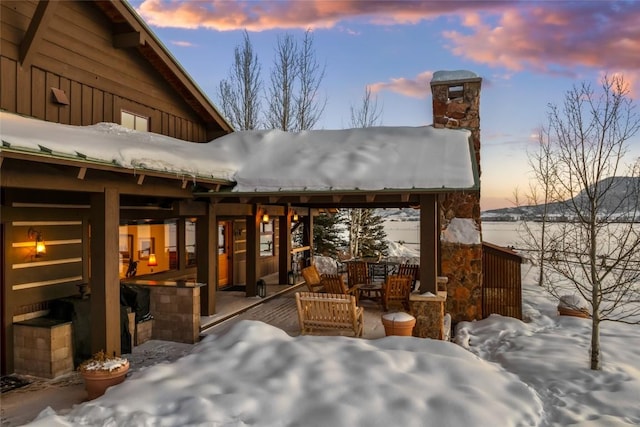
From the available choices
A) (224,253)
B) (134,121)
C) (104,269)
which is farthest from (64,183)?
(224,253)

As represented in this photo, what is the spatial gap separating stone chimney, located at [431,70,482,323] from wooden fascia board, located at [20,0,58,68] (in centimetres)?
818

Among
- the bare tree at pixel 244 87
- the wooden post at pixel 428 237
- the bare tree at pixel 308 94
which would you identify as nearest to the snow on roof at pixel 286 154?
the wooden post at pixel 428 237

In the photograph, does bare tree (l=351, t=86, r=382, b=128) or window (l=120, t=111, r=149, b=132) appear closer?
window (l=120, t=111, r=149, b=132)

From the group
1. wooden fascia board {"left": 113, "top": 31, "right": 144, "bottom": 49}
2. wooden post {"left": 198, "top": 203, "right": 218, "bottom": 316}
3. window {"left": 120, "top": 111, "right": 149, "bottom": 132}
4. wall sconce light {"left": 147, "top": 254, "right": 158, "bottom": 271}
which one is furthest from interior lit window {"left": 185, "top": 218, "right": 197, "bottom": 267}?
wooden fascia board {"left": 113, "top": 31, "right": 144, "bottom": 49}

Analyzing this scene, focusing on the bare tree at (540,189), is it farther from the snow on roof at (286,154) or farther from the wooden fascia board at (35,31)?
the wooden fascia board at (35,31)

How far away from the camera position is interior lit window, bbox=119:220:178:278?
9.80 m

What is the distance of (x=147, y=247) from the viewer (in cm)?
1023

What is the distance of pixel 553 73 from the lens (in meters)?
11.6

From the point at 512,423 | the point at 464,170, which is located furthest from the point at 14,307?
the point at 464,170

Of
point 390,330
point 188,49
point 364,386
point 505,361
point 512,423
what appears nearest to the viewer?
point 512,423

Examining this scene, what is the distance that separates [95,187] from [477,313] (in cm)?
903

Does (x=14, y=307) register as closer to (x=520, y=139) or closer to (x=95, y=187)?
(x=95, y=187)

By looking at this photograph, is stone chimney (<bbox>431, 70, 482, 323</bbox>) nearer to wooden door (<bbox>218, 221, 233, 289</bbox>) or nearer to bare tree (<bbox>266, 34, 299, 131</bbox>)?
wooden door (<bbox>218, 221, 233, 289</bbox>)

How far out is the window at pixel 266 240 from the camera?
15.0m
